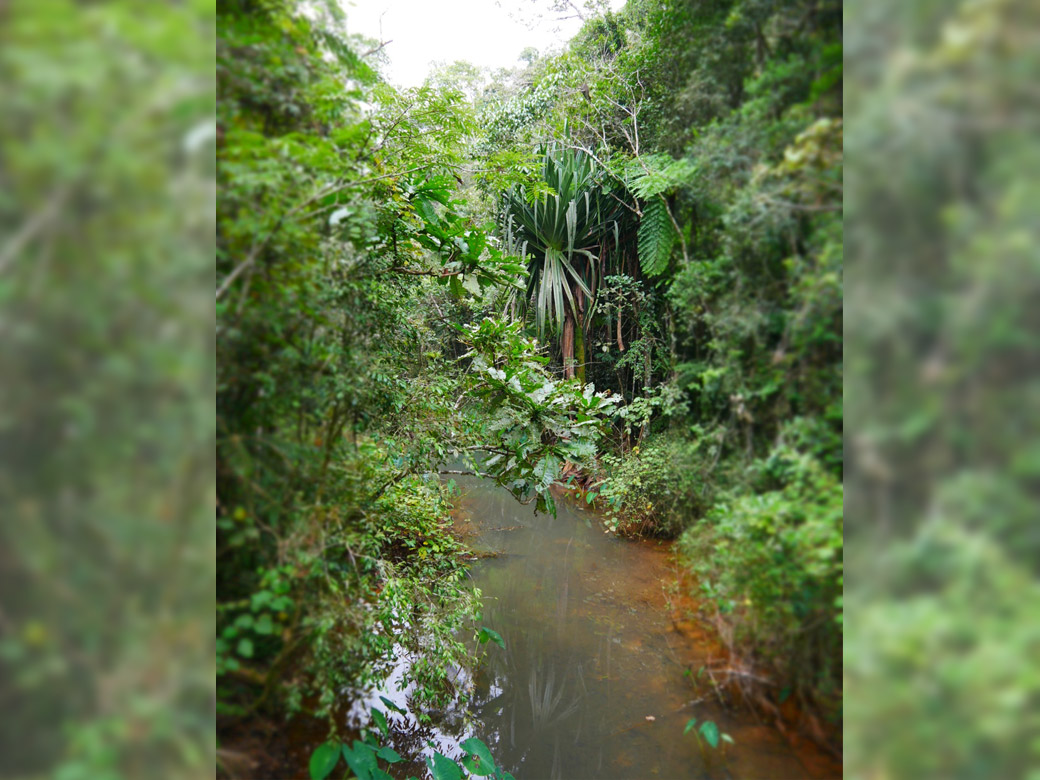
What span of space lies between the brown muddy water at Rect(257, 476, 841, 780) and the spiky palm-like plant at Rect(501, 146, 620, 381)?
108 centimetres

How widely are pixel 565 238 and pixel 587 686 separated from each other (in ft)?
6.34

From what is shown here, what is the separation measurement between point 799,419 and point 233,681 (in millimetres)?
1241

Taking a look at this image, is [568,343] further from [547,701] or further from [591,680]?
[547,701]

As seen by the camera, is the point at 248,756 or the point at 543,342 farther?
the point at 543,342

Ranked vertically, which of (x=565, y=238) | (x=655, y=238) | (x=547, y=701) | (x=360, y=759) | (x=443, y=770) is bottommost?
(x=547, y=701)

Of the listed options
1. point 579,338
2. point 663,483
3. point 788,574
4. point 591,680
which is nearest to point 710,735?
point 788,574

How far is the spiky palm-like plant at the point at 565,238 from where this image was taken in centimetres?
215

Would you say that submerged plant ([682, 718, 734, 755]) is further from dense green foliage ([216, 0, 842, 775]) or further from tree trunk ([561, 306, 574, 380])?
tree trunk ([561, 306, 574, 380])
